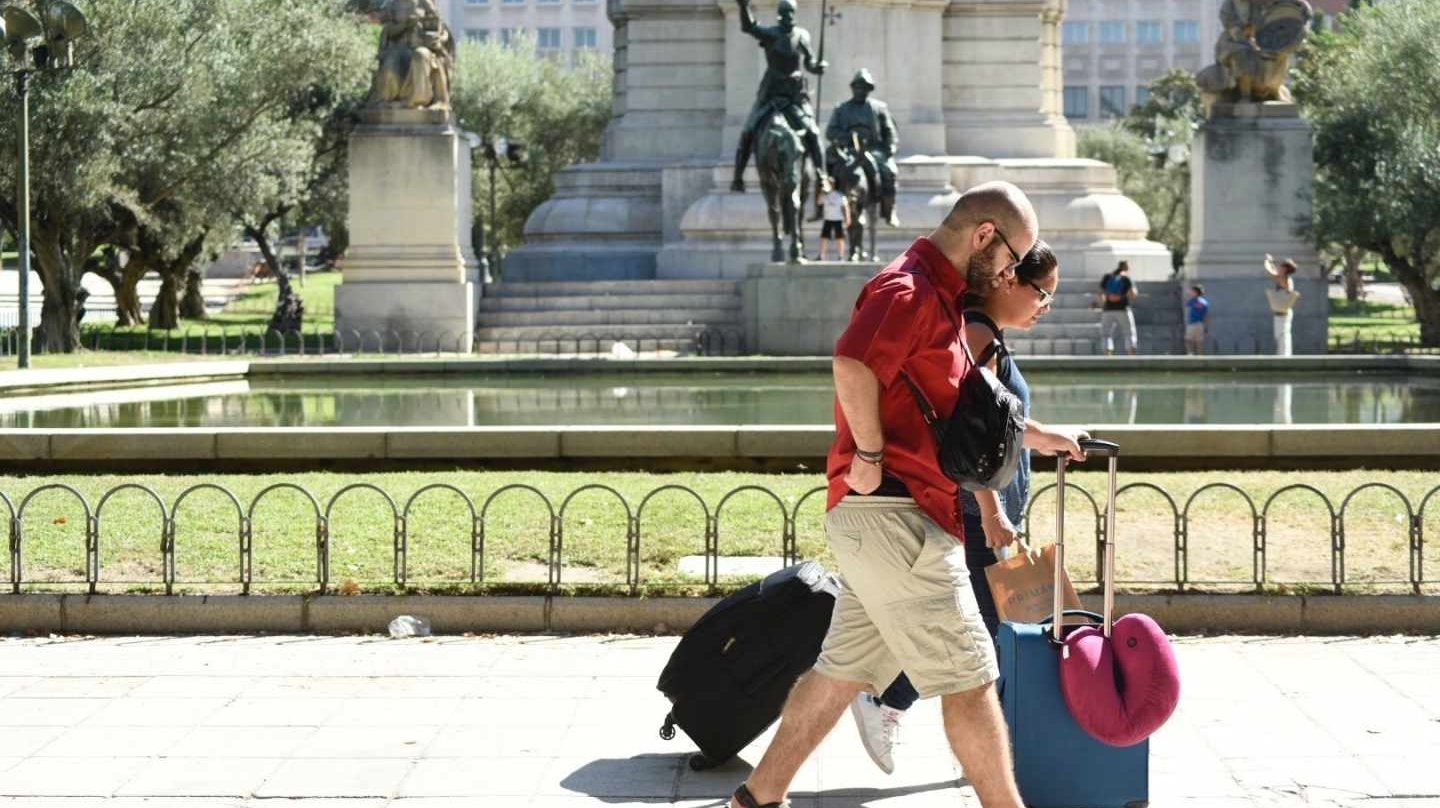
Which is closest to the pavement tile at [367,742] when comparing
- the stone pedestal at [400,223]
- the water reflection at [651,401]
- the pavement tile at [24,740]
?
the pavement tile at [24,740]

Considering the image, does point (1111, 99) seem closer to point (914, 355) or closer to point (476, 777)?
point (476, 777)

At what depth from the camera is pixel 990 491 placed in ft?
20.2

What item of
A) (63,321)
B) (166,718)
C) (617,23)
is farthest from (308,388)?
(617,23)

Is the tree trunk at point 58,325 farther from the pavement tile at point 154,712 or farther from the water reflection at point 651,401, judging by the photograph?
the pavement tile at point 154,712

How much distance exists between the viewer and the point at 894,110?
36.5m

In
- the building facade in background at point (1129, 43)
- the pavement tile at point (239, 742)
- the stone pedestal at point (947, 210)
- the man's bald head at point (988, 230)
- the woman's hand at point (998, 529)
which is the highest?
the building facade in background at point (1129, 43)

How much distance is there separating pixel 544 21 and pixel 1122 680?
361 feet

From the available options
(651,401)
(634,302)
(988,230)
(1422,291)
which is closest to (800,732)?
(988,230)

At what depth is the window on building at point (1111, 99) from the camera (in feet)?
375

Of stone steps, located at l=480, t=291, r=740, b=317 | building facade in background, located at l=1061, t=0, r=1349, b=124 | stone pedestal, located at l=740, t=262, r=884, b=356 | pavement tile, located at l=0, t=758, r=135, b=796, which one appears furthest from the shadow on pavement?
building facade in background, located at l=1061, t=0, r=1349, b=124

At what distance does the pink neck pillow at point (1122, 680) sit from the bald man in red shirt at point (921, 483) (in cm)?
33

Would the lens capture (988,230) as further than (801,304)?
No

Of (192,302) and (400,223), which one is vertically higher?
(400,223)

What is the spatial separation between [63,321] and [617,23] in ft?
42.8
